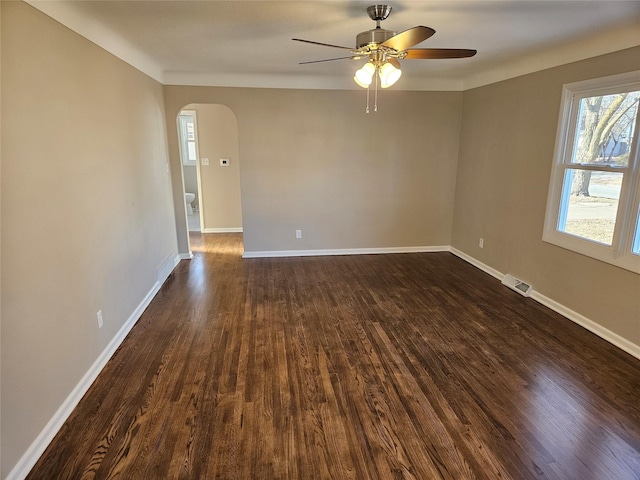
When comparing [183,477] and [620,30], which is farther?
[620,30]

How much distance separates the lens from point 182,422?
6.88 ft

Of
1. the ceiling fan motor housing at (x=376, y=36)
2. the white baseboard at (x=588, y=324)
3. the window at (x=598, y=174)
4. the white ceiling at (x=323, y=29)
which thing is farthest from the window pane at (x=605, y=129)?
the ceiling fan motor housing at (x=376, y=36)

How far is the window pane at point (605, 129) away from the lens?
2.84 meters

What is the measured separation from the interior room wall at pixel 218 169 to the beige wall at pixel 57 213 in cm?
283

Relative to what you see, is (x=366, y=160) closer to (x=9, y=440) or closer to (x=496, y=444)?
(x=496, y=444)

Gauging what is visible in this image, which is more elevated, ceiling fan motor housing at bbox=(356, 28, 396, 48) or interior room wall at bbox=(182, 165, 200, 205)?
ceiling fan motor housing at bbox=(356, 28, 396, 48)

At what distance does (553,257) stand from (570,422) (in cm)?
187

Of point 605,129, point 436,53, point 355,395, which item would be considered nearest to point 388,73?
point 436,53

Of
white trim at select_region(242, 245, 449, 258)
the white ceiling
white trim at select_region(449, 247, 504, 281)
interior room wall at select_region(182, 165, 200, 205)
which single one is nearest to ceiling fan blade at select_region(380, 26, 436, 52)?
the white ceiling

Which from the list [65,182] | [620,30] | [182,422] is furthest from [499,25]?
[182,422]

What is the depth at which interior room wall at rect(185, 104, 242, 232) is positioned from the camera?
6113mm

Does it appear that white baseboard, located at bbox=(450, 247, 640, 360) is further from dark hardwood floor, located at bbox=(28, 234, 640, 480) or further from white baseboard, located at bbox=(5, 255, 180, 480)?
white baseboard, located at bbox=(5, 255, 180, 480)

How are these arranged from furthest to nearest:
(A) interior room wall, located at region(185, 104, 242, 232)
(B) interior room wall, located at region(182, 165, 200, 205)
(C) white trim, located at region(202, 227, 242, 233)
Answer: (B) interior room wall, located at region(182, 165, 200, 205) < (C) white trim, located at region(202, 227, 242, 233) < (A) interior room wall, located at region(185, 104, 242, 232)

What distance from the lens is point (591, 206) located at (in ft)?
10.5
